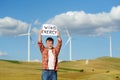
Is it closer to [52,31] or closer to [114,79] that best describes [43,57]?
[52,31]

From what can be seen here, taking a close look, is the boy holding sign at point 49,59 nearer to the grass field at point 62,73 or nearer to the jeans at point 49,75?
the jeans at point 49,75

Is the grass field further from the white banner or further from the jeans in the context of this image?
the jeans

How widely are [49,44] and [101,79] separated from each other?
101 ft

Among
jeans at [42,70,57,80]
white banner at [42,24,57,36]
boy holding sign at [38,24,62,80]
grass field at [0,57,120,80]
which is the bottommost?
grass field at [0,57,120,80]

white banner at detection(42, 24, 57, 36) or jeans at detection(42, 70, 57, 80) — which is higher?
white banner at detection(42, 24, 57, 36)

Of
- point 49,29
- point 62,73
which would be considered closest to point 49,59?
point 49,29

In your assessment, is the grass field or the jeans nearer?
the jeans

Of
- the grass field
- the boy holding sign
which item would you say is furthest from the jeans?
the grass field

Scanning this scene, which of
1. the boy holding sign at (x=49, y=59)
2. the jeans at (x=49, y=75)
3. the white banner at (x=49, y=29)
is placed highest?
the white banner at (x=49, y=29)

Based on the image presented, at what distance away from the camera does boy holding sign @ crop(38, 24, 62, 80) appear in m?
15.2

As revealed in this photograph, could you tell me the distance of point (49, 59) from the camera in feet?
50.9

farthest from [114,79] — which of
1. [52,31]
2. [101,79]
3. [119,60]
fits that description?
[119,60]

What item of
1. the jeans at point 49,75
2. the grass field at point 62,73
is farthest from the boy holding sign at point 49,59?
the grass field at point 62,73

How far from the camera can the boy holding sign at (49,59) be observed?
15.2 metres
